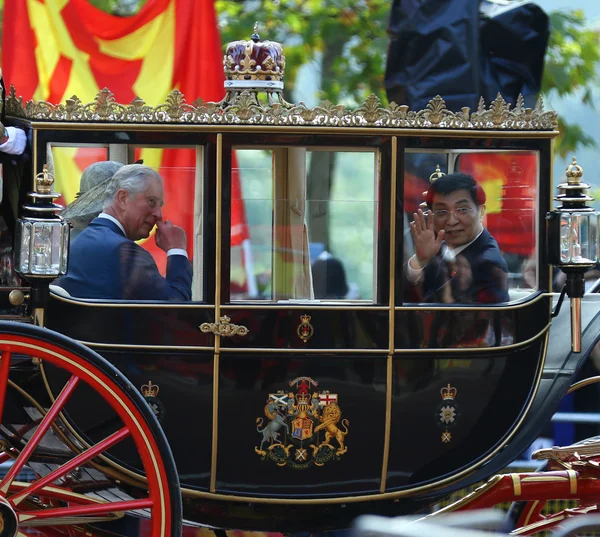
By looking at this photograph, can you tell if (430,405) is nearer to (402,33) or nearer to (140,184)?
(140,184)

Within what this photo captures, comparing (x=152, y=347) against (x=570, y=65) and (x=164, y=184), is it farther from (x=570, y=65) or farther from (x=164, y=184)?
(x=570, y=65)

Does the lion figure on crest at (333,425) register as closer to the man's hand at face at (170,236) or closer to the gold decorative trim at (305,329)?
the gold decorative trim at (305,329)

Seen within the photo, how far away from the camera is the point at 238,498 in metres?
3.49

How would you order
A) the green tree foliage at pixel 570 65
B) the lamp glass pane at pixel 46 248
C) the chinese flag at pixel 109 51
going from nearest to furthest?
the lamp glass pane at pixel 46 248, the chinese flag at pixel 109 51, the green tree foliage at pixel 570 65

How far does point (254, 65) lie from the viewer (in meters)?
3.63

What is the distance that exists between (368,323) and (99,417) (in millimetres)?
940

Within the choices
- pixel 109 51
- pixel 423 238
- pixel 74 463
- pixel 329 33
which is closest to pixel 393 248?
pixel 423 238

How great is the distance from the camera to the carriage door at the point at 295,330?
3430mm

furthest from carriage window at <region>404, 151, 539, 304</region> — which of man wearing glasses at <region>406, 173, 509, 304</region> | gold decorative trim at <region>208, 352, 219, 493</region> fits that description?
gold decorative trim at <region>208, 352, 219, 493</region>

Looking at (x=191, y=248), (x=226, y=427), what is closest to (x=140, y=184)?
(x=191, y=248)

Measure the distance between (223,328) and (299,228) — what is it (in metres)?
0.46

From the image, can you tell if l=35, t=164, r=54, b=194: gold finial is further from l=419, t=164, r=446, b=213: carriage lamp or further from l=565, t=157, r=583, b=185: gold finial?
l=565, t=157, r=583, b=185: gold finial

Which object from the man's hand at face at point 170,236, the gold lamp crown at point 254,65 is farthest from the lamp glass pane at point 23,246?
the gold lamp crown at point 254,65

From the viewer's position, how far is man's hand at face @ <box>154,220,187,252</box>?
3.47 m
